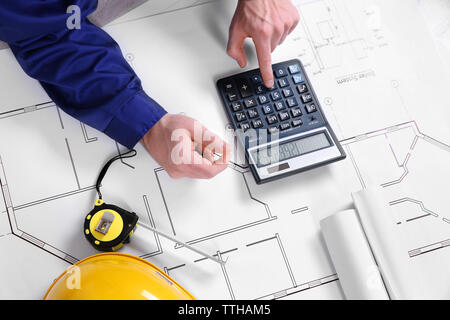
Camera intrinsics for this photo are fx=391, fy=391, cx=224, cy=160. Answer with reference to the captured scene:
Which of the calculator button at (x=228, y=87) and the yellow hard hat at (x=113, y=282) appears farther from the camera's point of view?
the calculator button at (x=228, y=87)

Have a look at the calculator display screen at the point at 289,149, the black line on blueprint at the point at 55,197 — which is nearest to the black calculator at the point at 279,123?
the calculator display screen at the point at 289,149

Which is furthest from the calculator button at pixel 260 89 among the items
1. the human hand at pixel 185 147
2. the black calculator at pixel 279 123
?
the human hand at pixel 185 147

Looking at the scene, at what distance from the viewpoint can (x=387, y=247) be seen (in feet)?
1.83

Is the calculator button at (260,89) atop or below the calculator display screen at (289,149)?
atop

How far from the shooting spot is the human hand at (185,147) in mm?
577

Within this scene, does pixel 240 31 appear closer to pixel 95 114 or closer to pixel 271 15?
pixel 271 15

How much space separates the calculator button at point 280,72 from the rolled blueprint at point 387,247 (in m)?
0.23

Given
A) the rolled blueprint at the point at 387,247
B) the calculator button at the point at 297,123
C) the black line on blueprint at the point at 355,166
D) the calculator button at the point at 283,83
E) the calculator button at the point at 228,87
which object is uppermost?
the calculator button at the point at 228,87

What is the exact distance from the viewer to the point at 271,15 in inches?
25.4

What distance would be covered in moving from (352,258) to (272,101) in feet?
0.90

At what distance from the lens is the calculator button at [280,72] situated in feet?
2.17

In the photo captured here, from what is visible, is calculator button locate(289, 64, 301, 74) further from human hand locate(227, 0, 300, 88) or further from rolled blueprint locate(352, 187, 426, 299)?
rolled blueprint locate(352, 187, 426, 299)

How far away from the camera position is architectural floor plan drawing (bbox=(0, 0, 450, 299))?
0.58m

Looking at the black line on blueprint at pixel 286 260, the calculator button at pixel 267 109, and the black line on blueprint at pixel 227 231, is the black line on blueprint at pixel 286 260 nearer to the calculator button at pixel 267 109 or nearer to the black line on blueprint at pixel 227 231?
the black line on blueprint at pixel 227 231
